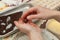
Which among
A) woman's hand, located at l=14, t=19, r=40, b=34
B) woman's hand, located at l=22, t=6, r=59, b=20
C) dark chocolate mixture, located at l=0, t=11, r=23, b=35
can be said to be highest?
woman's hand, located at l=22, t=6, r=59, b=20

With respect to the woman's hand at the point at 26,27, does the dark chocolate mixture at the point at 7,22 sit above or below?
below

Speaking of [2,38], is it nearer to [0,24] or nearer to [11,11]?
[0,24]

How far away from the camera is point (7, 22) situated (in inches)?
28.1

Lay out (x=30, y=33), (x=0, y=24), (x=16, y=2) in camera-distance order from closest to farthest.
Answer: (x=30, y=33), (x=0, y=24), (x=16, y=2)

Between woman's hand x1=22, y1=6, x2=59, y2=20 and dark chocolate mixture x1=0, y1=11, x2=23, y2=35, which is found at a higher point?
woman's hand x1=22, y1=6, x2=59, y2=20

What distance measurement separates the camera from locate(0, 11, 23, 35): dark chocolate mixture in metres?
0.69

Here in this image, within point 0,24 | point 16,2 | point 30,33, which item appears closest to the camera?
point 30,33

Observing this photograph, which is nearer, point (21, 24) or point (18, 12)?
point (21, 24)

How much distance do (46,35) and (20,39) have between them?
112 millimetres

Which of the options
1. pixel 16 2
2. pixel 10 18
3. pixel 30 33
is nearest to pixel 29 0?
pixel 16 2

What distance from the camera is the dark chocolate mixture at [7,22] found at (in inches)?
27.0

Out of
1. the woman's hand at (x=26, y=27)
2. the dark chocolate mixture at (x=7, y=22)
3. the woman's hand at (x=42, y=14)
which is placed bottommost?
the dark chocolate mixture at (x=7, y=22)

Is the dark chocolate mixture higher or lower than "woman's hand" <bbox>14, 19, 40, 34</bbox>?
lower

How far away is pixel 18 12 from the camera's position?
768 mm
